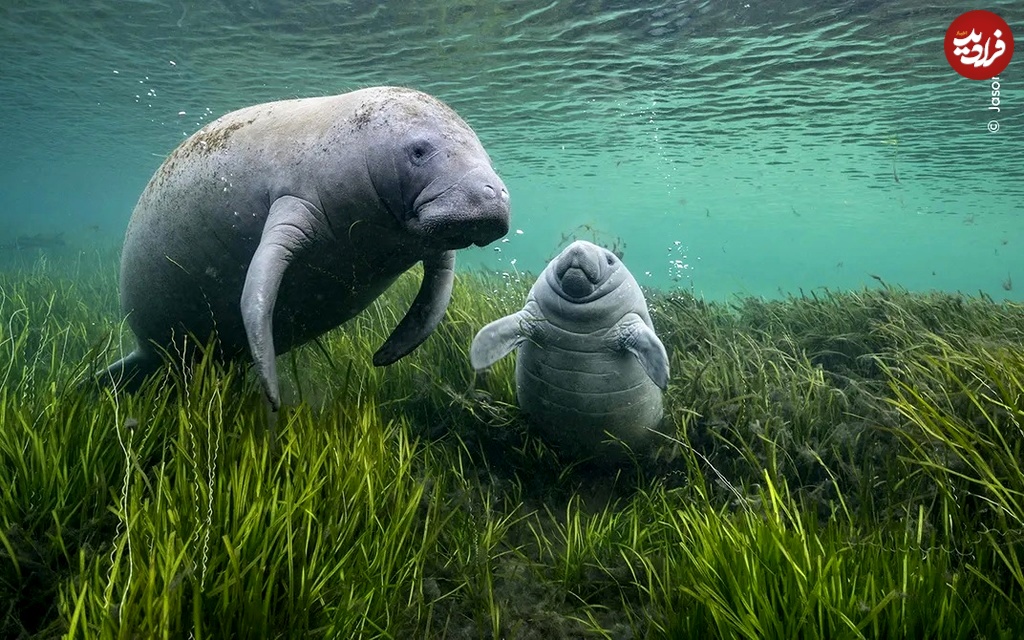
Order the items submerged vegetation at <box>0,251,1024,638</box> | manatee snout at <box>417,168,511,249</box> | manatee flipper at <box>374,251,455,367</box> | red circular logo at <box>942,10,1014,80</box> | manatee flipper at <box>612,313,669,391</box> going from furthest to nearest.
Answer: red circular logo at <box>942,10,1014,80</box>, manatee flipper at <box>612,313,669,391</box>, manatee flipper at <box>374,251,455,367</box>, manatee snout at <box>417,168,511,249</box>, submerged vegetation at <box>0,251,1024,638</box>

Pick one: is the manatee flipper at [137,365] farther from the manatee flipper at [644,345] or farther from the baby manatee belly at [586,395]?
the manatee flipper at [644,345]

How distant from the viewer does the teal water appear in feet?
42.5

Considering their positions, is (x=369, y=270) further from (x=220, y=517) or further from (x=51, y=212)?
(x=51, y=212)

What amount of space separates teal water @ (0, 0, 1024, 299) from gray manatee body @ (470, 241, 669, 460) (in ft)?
14.7

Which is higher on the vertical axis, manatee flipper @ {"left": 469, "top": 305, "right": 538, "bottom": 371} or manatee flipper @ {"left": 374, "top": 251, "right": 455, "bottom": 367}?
manatee flipper @ {"left": 374, "top": 251, "right": 455, "bottom": 367}

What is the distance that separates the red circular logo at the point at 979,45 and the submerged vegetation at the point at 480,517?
1137 centimetres

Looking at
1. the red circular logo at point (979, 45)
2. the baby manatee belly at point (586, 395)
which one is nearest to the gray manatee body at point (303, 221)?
the baby manatee belly at point (586, 395)

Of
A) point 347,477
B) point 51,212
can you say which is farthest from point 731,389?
point 51,212

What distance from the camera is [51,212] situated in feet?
342

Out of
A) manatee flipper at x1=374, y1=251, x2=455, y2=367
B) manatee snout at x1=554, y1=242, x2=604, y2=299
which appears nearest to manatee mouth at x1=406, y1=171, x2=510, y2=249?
manatee flipper at x1=374, y1=251, x2=455, y2=367

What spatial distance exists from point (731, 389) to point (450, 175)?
337 centimetres

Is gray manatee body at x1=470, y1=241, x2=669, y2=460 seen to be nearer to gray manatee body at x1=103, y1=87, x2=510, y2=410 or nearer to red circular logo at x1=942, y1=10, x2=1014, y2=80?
gray manatee body at x1=103, y1=87, x2=510, y2=410

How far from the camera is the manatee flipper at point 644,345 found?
4.53 metres

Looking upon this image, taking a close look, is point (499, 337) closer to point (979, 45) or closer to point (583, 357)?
point (583, 357)
